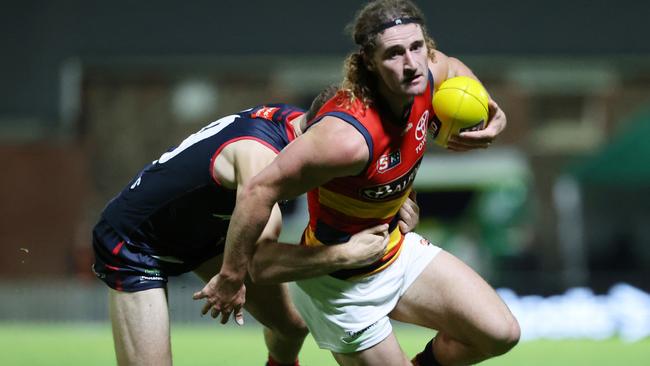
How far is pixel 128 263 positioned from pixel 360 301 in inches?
46.8

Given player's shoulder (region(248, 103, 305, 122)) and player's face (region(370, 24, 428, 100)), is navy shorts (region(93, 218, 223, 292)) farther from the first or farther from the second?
player's face (region(370, 24, 428, 100))

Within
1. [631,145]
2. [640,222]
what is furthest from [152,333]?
[640,222]

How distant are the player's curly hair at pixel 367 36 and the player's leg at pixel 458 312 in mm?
1065

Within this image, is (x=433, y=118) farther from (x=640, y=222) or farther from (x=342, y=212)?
(x=640, y=222)

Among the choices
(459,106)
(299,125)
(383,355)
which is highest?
(459,106)

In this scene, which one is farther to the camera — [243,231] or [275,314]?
[275,314]

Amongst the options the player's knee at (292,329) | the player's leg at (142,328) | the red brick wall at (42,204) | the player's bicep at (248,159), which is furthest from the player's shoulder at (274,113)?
the red brick wall at (42,204)

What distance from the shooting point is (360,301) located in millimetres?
5332

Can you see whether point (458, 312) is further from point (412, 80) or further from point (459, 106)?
point (412, 80)

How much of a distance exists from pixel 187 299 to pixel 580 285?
4.82 meters

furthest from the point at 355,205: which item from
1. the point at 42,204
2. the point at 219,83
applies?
the point at 219,83

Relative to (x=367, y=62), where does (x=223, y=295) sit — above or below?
below

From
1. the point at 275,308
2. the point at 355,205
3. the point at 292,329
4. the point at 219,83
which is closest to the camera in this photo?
the point at 355,205

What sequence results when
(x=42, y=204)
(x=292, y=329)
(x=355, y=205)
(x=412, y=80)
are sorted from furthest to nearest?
(x=42, y=204) < (x=292, y=329) < (x=355, y=205) < (x=412, y=80)
